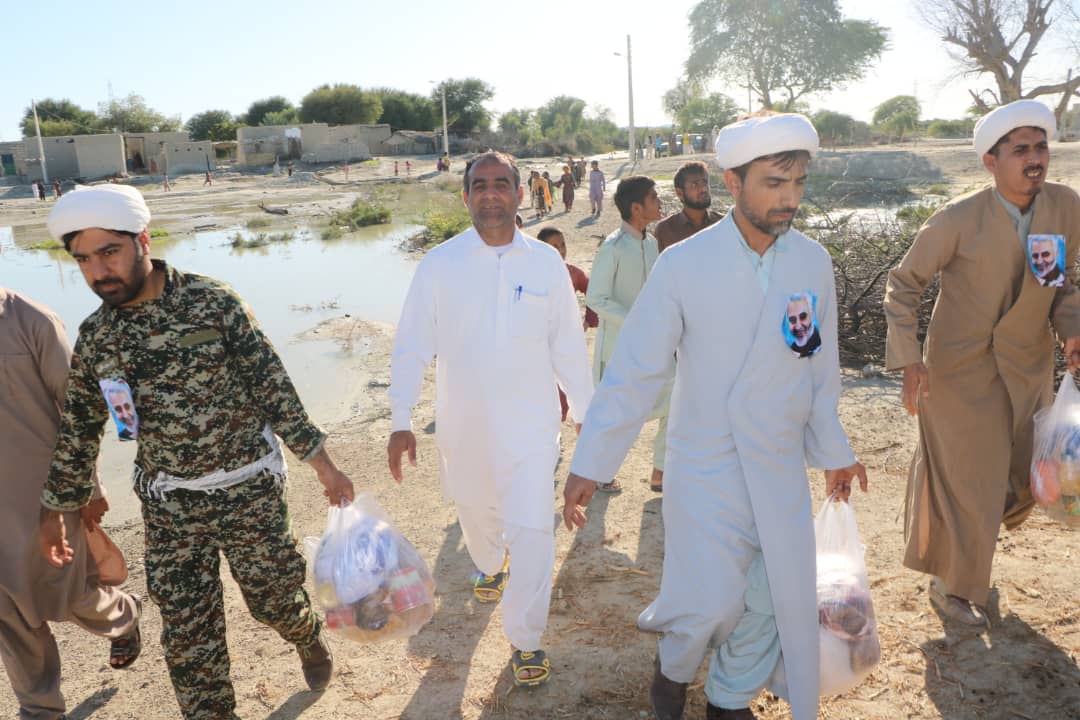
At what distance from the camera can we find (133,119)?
74.3m

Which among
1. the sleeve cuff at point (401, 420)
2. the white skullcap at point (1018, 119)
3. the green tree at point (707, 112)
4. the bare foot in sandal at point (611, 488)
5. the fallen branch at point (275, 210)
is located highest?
the green tree at point (707, 112)

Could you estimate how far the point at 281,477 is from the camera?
302 centimetres

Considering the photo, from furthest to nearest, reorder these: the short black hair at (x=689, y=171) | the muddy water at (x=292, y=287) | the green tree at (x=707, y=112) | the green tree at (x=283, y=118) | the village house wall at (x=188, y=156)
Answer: the green tree at (x=283, y=118), the green tree at (x=707, y=112), the village house wall at (x=188, y=156), the muddy water at (x=292, y=287), the short black hair at (x=689, y=171)

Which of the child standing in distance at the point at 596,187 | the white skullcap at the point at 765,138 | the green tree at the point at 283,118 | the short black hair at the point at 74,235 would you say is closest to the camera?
the white skullcap at the point at 765,138

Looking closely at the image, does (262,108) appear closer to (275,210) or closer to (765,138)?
(275,210)

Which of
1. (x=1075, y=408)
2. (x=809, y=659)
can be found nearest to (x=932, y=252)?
(x=1075, y=408)

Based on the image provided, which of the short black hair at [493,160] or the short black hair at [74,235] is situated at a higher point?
the short black hair at [493,160]

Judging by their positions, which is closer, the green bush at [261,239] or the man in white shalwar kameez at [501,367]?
the man in white shalwar kameez at [501,367]

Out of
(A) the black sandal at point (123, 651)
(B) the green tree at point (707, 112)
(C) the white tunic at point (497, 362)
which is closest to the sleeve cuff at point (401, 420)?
(C) the white tunic at point (497, 362)

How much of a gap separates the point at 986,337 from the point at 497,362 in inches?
78.4

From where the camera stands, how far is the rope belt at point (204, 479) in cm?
282

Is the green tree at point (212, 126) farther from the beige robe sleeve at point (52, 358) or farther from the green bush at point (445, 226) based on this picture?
the beige robe sleeve at point (52, 358)

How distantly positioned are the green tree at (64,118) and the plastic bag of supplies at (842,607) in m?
71.9

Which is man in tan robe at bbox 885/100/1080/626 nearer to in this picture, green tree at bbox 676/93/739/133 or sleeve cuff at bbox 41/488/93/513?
sleeve cuff at bbox 41/488/93/513
